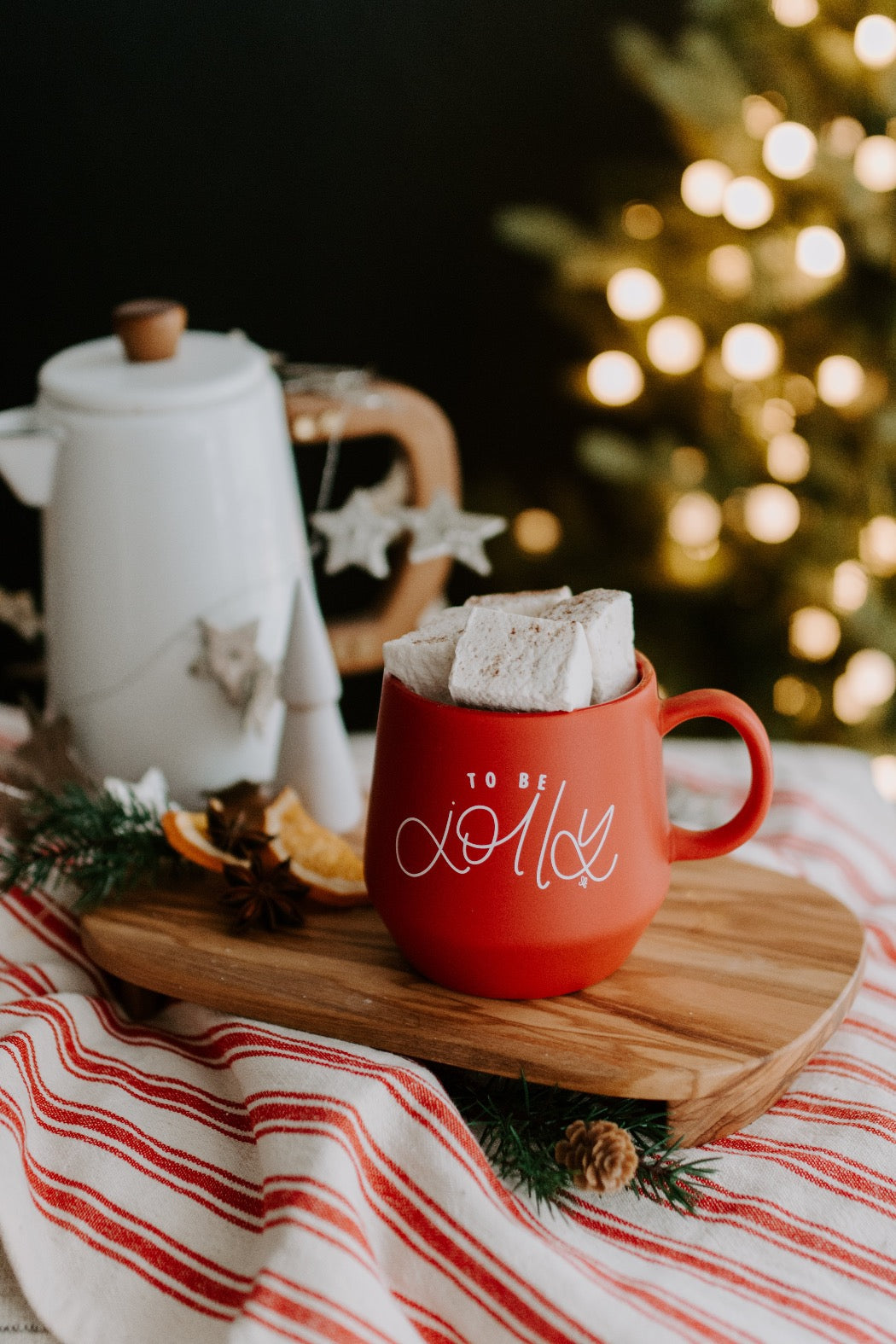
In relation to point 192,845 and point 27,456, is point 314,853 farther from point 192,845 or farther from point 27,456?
point 27,456

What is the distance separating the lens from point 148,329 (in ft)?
3.17

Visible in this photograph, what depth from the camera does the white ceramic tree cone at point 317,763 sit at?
3.24 ft

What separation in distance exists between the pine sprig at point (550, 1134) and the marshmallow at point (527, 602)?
0.91ft

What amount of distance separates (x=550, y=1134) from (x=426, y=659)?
11.2 inches

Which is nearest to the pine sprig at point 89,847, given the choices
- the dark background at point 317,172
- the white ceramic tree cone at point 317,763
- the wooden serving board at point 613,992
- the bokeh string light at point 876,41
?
the wooden serving board at point 613,992

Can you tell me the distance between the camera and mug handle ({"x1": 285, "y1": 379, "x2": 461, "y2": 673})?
1079 mm

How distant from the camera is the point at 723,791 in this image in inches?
45.1

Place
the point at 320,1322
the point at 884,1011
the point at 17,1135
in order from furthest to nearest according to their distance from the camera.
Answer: the point at 884,1011
the point at 17,1135
the point at 320,1322

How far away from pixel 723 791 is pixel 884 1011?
0.35 meters

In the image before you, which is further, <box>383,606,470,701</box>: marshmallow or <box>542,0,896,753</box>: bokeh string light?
<box>542,0,896,753</box>: bokeh string light

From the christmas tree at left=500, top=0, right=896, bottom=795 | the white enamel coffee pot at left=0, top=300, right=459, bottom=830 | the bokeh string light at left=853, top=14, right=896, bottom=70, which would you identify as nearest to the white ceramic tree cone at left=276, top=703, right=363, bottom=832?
the white enamel coffee pot at left=0, top=300, right=459, bottom=830

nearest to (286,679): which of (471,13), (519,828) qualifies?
(519,828)

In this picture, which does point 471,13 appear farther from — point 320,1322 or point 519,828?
point 320,1322

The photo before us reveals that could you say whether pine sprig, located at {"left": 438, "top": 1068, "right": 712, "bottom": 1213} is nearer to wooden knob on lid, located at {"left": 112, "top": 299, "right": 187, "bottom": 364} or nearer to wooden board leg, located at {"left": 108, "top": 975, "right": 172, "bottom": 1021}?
wooden board leg, located at {"left": 108, "top": 975, "right": 172, "bottom": 1021}
